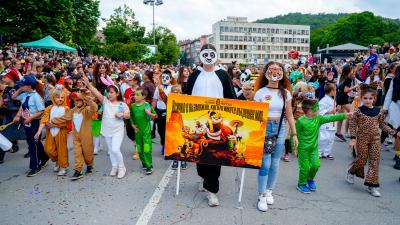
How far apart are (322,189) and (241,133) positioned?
6.34ft

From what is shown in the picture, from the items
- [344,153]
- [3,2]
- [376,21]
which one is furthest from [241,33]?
[344,153]

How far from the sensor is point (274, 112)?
180 inches

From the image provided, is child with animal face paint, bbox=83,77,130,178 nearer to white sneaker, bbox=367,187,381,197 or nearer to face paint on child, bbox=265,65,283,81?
face paint on child, bbox=265,65,283,81

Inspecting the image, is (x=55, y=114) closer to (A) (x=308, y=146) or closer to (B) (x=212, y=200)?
(B) (x=212, y=200)

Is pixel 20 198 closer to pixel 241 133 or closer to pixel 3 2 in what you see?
pixel 241 133

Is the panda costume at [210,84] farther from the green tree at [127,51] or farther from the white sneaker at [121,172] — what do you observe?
the green tree at [127,51]

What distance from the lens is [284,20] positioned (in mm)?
181875

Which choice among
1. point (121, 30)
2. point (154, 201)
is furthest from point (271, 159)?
point (121, 30)

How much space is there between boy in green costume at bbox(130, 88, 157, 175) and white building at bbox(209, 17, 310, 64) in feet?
396

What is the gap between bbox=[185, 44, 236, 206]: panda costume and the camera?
4.74 meters

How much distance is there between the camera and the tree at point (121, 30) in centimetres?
4712

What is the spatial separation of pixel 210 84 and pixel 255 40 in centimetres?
13602

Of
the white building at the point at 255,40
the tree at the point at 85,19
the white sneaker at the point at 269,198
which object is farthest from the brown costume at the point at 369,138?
the white building at the point at 255,40

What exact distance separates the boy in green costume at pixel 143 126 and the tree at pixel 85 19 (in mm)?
45250
